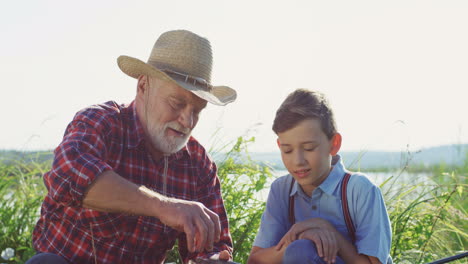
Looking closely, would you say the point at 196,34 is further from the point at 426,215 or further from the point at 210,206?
the point at 426,215

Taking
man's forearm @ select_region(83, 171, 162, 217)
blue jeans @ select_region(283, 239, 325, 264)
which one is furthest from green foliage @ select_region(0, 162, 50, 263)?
blue jeans @ select_region(283, 239, 325, 264)

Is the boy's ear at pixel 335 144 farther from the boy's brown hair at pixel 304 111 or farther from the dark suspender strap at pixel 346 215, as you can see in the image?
the dark suspender strap at pixel 346 215

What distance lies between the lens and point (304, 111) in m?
2.55

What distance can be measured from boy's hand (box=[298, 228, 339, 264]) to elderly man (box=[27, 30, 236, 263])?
0.44 metres

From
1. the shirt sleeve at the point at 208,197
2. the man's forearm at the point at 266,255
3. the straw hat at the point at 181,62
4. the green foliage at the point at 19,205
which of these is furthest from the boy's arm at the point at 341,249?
the green foliage at the point at 19,205

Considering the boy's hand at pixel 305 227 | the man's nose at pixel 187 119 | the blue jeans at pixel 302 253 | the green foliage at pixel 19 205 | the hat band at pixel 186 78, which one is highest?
the hat band at pixel 186 78

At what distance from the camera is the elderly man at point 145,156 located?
2684mm

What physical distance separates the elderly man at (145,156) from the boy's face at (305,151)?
0.46 m

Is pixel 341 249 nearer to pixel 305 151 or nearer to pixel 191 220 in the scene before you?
pixel 305 151

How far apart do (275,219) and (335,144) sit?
48 centimetres

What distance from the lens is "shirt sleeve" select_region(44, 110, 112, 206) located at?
2293 mm

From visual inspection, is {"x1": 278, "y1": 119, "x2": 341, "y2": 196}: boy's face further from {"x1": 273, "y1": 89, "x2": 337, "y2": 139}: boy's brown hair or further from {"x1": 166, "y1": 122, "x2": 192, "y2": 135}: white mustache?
{"x1": 166, "y1": 122, "x2": 192, "y2": 135}: white mustache

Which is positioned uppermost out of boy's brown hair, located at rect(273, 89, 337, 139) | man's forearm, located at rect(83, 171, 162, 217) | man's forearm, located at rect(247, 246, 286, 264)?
boy's brown hair, located at rect(273, 89, 337, 139)

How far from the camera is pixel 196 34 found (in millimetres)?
3051
